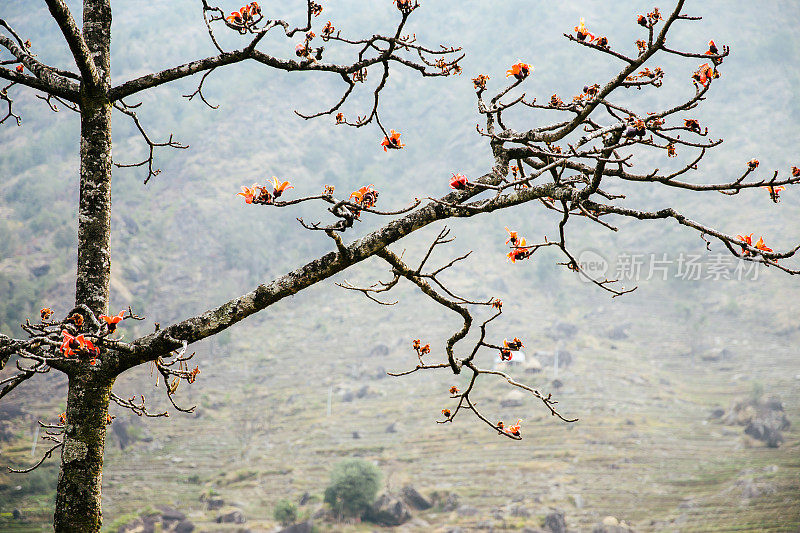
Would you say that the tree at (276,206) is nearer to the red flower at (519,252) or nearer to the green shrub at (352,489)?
the red flower at (519,252)

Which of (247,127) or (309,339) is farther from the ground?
(247,127)

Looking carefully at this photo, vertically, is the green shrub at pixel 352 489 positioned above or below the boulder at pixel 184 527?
above

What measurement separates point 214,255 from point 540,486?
64.9 ft

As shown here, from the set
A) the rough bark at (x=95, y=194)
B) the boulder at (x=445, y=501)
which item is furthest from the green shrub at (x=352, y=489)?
the rough bark at (x=95, y=194)

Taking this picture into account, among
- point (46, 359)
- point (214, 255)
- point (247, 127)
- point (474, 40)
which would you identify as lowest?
point (46, 359)

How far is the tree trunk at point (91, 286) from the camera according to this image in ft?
7.91

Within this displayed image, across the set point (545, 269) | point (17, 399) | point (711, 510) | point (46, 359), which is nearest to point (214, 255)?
point (17, 399)

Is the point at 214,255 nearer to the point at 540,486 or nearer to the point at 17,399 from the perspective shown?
the point at 17,399

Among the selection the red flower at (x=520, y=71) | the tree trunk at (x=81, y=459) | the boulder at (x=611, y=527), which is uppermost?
the red flower at (x=520, y=71)

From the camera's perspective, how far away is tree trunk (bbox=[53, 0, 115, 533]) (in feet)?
7.91

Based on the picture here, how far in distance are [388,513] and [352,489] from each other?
3.03ft

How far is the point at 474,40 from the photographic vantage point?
45.4 metres

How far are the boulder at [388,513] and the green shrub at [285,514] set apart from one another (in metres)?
1.50

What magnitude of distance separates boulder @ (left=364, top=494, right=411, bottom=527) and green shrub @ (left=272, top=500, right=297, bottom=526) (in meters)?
1.50
